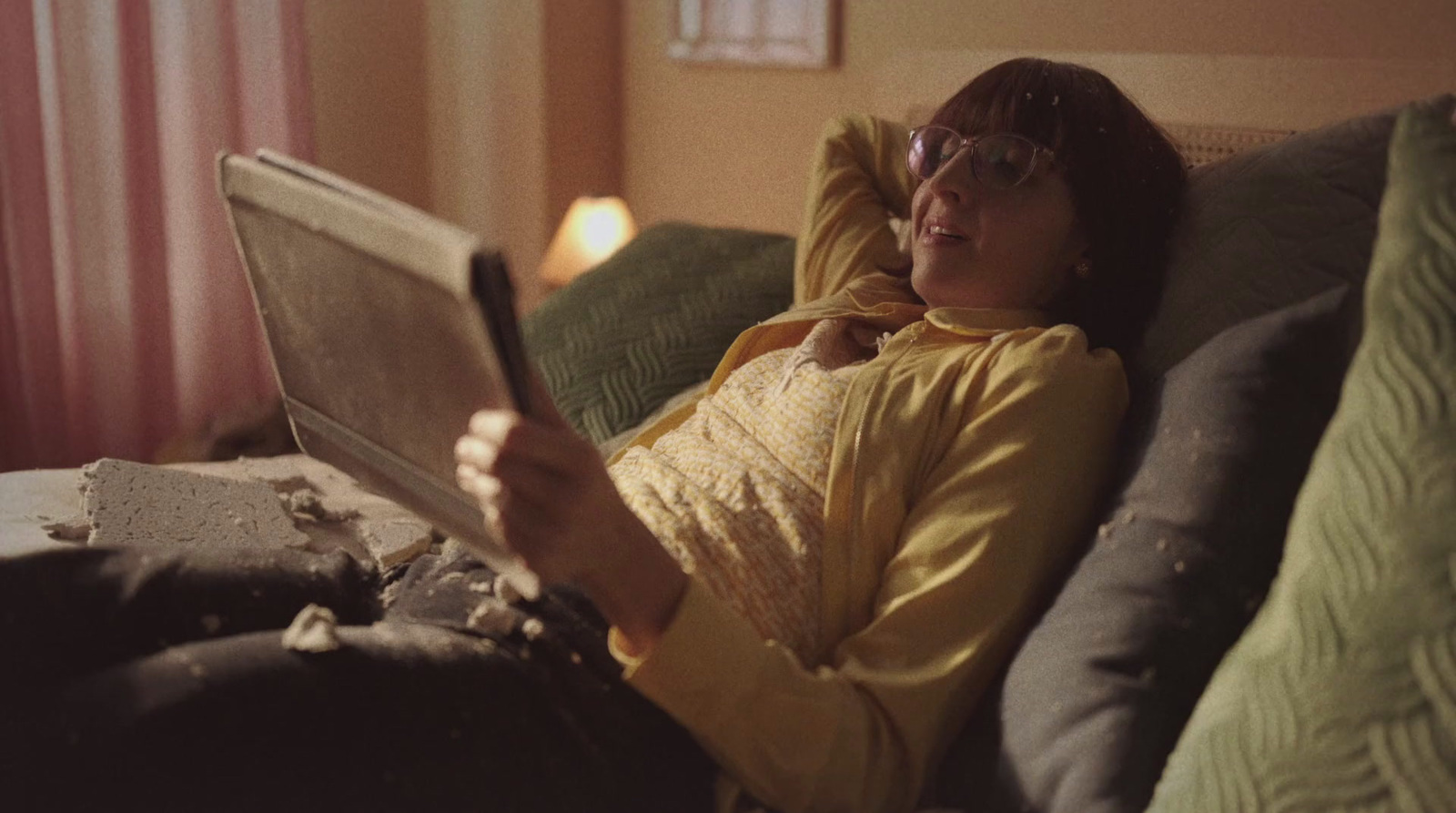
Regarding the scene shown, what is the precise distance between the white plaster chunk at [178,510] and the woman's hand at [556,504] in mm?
632

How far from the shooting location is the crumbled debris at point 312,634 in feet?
2.98

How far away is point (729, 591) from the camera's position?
1070 millimetres

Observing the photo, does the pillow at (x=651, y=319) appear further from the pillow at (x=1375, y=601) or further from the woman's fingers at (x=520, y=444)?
the pillow at (x=1375, y=601)

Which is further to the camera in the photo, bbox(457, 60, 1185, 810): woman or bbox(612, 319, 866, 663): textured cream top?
bbox(612, 319, 866, 663): textured cream top

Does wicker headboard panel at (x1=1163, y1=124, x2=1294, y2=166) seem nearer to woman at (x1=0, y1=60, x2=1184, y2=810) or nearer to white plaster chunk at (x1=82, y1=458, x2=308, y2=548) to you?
woman at (x1=0, y1=60, x2=1184, y2=810)

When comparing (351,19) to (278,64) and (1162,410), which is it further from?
(1162,410)

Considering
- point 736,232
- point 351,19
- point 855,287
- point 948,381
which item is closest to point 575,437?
point 948,381

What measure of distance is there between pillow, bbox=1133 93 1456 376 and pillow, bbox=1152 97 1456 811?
169 mm

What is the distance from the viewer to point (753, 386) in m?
1.32

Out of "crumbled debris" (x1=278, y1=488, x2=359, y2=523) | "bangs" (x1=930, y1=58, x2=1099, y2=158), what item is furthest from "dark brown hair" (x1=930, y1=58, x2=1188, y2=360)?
"crumbled debris" (x1=278, y1=488, x2=359, y2=523)

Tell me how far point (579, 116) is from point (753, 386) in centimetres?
208

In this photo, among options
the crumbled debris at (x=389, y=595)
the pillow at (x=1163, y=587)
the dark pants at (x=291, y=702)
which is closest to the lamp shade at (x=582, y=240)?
the crumbled debris at (x=389, y=595)

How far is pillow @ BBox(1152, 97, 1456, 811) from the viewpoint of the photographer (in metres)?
0.75

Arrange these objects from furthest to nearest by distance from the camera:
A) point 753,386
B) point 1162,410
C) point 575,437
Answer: point 753,386
point 1162,410
point 575,437
